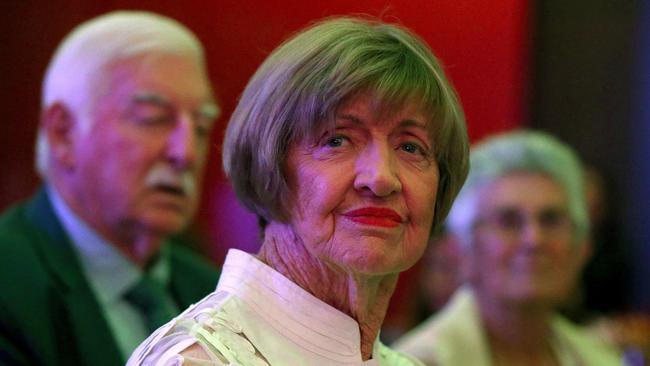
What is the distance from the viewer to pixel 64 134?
2.79 m

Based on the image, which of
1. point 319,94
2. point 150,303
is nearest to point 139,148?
point 150,303

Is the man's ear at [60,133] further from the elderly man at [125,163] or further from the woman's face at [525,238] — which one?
the woman's face at [525,238]

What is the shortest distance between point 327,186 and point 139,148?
1197 mm

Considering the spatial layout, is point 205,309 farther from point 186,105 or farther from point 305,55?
point 186,105

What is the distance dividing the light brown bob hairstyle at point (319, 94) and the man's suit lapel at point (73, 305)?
0.76m

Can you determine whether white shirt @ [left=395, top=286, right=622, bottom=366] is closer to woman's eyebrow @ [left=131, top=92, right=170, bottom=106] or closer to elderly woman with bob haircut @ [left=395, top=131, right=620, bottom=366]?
elderly woman with bob haircut @ [left=395, top=131, right=620, bottom=366]

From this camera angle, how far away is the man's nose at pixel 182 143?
272 centimetres

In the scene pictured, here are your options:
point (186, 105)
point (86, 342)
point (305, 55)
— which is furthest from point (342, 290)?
point (186, 105)

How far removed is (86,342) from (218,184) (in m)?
1.93

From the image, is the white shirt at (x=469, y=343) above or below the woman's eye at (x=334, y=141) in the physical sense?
below

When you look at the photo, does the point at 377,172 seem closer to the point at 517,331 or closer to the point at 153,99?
the point at 153,99

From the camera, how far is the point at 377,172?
5.17 feet

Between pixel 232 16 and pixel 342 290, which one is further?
pixel 232 16

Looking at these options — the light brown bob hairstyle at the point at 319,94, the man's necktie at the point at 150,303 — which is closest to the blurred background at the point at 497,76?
the light brown bob hairstyle at the point at 319,94
